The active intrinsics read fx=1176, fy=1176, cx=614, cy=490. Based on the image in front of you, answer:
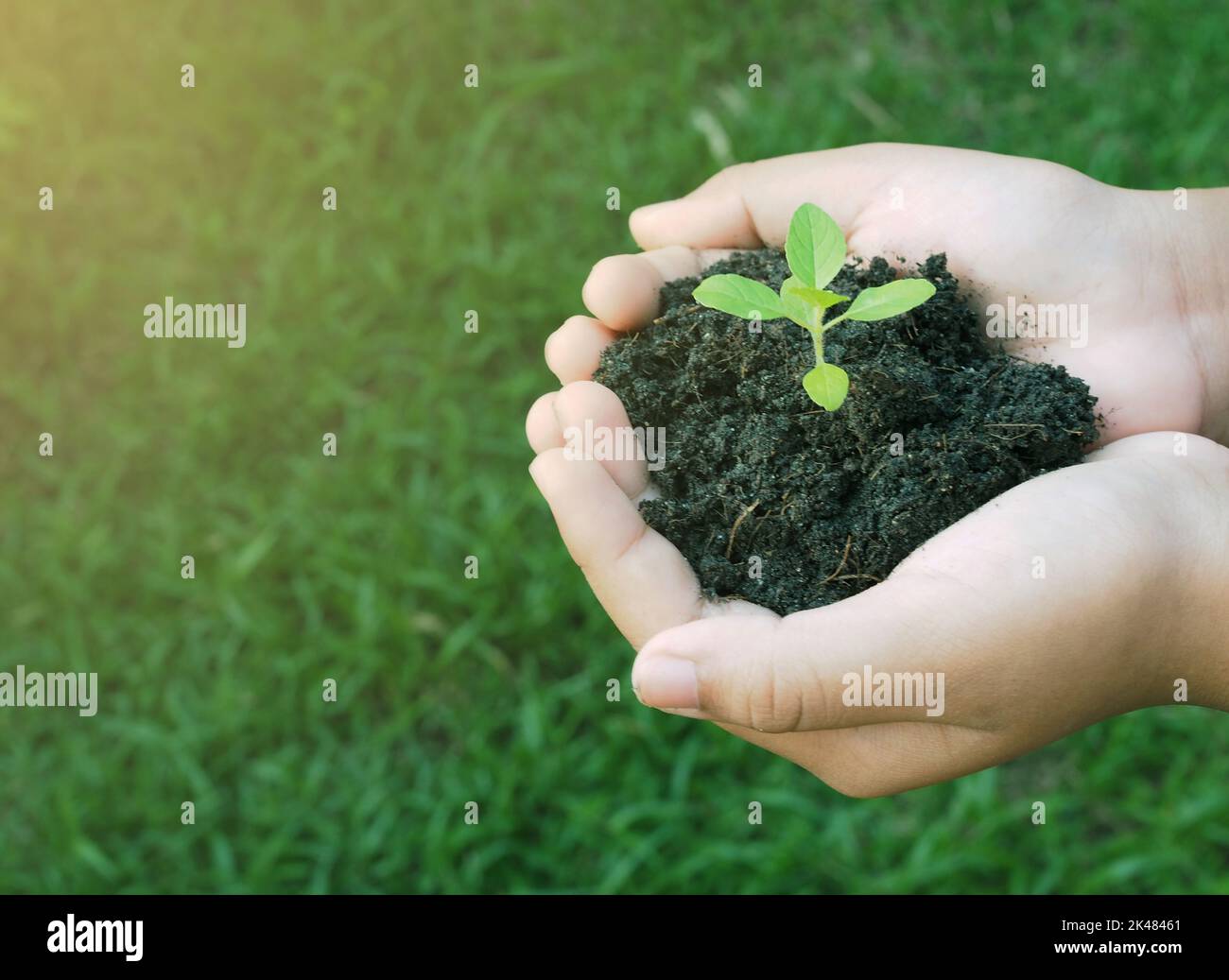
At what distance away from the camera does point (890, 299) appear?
200 centimetres

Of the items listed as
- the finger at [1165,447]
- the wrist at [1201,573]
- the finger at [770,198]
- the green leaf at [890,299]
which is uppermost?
the finger at [770,198]

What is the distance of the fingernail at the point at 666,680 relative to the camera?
5.65 ft

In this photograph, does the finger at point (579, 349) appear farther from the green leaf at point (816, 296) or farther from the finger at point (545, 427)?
the green leaf at point (816, 296)

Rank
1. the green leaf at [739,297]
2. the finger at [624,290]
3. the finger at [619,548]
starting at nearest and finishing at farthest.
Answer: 1. the finger at [619,548]
2. the green leaf at [739,297]
3. the finger at [624,290]

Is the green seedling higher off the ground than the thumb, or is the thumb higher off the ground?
the green seedling

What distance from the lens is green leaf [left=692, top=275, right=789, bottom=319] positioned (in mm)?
2006

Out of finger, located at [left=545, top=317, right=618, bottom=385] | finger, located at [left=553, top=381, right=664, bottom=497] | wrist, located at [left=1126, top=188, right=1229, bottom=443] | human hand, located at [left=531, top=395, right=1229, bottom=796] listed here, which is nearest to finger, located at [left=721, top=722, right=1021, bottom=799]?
human hand, located at [left=531, top=395, right=1229, bottom=796]

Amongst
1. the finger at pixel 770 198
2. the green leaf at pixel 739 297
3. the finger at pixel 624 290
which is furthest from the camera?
the finger at pixel 770 198

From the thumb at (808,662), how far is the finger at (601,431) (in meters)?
0.38

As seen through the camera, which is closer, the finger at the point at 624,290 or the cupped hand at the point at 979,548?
the cupped hand at the point at 979,548

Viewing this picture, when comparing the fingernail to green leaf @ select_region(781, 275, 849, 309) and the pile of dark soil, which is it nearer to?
the pile of dark soil

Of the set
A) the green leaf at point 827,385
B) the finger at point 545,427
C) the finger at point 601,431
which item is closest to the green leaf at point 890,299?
the green leaf at point 827,385

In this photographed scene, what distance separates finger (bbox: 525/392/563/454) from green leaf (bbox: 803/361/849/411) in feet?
1.48

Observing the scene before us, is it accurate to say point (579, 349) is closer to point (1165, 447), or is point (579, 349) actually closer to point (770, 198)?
point (770, 198)
